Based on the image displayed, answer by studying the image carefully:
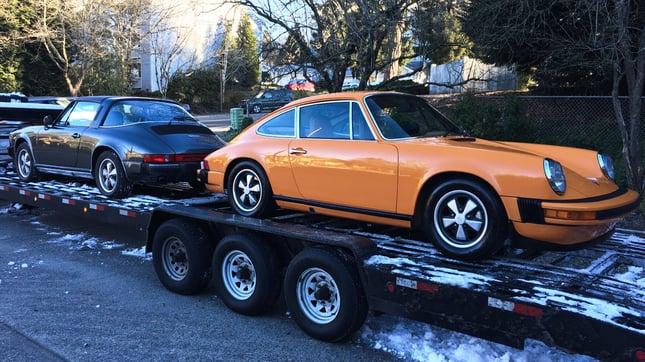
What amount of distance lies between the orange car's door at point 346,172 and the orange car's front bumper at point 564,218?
3.31 feet

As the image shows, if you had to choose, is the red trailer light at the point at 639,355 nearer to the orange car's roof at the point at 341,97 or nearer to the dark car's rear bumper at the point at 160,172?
the orange car's roof at the point at 341,97

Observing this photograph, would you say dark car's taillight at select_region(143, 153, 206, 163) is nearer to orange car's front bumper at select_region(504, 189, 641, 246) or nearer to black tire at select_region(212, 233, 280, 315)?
black tire at select_region(212, 233, 280, 315)

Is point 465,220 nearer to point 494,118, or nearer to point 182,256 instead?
point 182,256

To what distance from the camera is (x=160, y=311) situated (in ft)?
15.5

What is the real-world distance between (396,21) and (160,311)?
7544 mm

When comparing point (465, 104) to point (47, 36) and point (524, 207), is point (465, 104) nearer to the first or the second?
point (524, 207)

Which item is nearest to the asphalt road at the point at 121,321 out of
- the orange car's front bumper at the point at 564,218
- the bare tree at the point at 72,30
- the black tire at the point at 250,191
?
the black tire at the point at 250,191

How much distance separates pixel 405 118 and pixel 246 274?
79.5 inches

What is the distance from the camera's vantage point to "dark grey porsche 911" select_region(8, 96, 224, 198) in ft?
21.4

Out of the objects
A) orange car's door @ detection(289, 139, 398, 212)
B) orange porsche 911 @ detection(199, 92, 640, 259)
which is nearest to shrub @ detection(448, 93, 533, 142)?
orange porsche 911 @ detection(199, 92, 640, 259)

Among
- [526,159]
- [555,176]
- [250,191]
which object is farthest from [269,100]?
[555,176]

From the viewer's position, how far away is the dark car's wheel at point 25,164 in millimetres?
8148

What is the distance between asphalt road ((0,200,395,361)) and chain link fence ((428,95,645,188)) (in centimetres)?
845

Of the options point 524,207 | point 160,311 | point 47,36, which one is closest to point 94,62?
point 47,36
